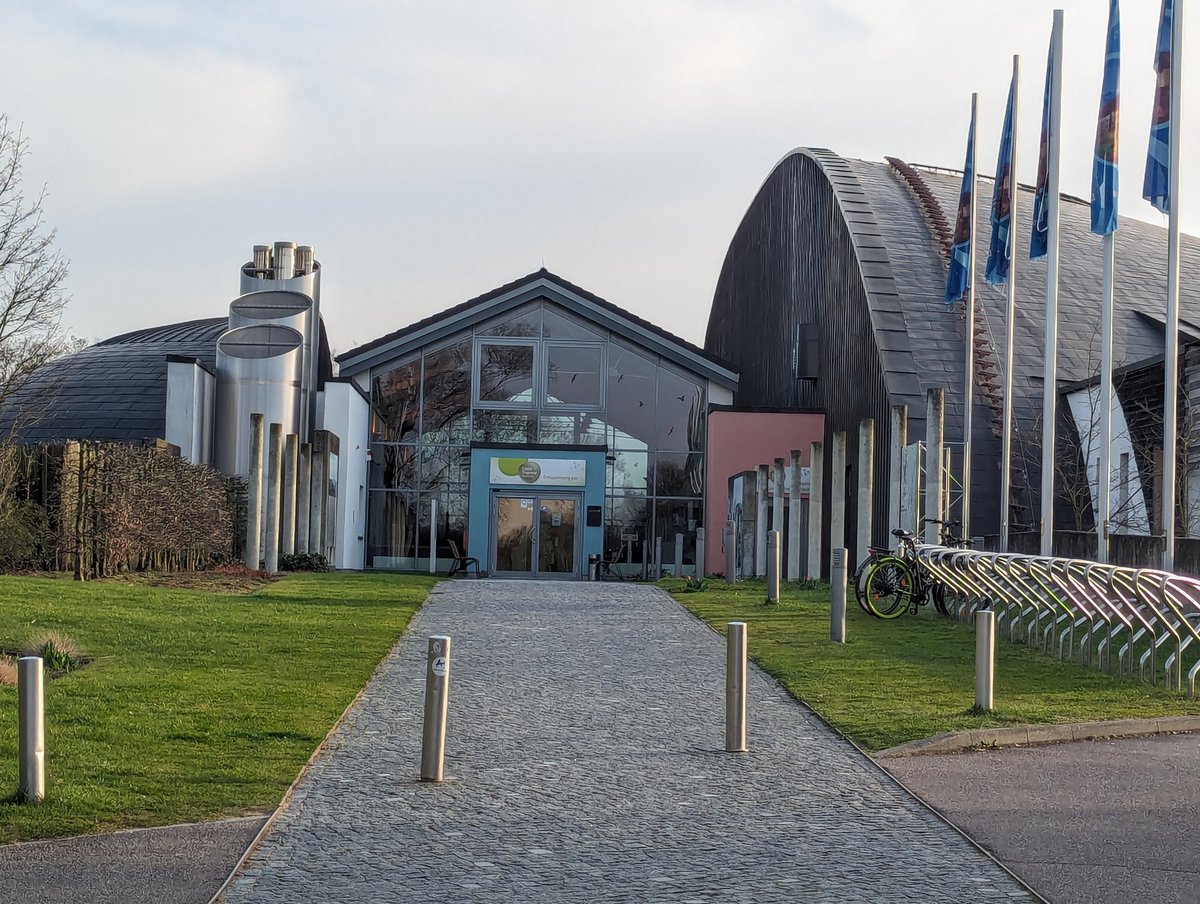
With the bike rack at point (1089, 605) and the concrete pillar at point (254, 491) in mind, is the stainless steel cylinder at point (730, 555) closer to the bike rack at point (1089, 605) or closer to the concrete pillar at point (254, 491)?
the bike rack at point (1089, 605)

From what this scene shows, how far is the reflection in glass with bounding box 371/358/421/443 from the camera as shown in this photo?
125 feet

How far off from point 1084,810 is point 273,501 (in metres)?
20.2

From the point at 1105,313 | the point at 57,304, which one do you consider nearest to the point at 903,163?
the point at 1105,313

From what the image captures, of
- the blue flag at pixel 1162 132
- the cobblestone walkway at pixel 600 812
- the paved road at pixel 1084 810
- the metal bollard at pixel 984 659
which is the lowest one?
the cobblestone walkway at pixel 600 812

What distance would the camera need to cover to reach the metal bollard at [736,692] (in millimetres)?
8781

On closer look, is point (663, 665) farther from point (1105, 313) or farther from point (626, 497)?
point (626, 497)

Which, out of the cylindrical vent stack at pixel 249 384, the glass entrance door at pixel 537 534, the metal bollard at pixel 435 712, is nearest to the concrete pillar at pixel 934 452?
the metal bollard at pixel 435 712

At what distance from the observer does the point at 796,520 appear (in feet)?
89.9

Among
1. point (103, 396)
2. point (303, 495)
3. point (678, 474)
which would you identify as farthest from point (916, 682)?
point (103, 396)

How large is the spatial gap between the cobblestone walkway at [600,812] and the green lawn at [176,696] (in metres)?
0.36

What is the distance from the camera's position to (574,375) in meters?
38.0

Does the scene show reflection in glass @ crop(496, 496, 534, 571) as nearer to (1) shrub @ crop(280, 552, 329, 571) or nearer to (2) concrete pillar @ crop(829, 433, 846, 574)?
(1) shrub @ crop(280, 552, 329, 571)

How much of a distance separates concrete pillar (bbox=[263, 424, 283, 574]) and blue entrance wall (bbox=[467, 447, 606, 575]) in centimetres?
1113

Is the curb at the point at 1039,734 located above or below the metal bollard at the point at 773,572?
below
